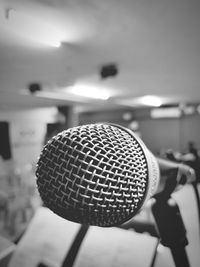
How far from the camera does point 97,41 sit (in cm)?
178

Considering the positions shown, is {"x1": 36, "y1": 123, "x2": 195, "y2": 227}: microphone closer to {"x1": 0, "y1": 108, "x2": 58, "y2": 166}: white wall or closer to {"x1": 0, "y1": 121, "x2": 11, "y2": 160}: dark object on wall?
{"x1": 0, "y1": 108, "x2": 58, "y2": 166}: white wall

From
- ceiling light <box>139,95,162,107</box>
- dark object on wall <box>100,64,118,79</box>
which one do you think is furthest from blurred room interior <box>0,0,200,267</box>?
ceiling light <box>139,95,162,107</box>

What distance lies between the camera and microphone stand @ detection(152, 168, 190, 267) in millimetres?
389

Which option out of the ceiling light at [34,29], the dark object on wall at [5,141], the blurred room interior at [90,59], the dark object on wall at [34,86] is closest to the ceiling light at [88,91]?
the blurred room interior at [90,59]

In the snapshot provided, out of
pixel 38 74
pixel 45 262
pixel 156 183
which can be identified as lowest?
pixel 45 262

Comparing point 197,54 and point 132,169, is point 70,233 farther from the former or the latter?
point 197,54

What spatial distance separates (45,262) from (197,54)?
2.05 metres

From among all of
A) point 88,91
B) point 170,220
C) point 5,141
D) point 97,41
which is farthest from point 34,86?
point 170,220

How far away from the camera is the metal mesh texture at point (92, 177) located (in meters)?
0.31

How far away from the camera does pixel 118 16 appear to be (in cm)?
137

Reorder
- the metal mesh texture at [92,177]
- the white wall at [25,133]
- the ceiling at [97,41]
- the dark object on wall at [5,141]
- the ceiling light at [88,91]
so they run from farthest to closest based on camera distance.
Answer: the white wall at [25,133] < the dark object on wall at [5,141] < the ceiling light at [88,91] < the ceiling at [97,41] < the metal mesh texture at [92,177]

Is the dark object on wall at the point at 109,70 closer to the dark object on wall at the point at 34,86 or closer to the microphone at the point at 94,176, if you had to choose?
the dark object on wall at the point at 34,86

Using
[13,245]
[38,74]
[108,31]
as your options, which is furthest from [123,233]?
[38,74]

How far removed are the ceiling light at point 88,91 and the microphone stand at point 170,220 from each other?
315cm
